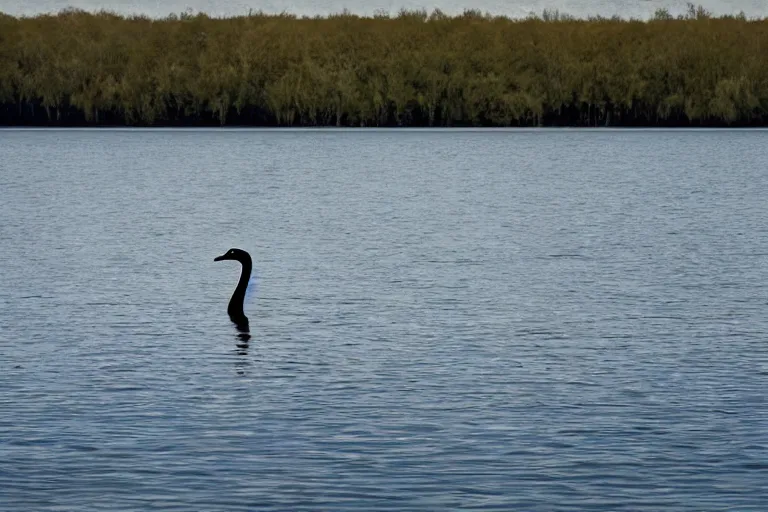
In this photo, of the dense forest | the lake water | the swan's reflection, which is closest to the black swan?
the lake water

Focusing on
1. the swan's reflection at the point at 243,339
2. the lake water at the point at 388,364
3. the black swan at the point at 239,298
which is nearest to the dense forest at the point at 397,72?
the lake water at the point at 388,364

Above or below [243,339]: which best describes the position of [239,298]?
above

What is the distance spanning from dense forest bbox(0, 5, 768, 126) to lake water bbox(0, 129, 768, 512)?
4291 inches

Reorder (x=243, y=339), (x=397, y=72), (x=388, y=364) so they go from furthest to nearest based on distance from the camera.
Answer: (x=397, y=72) < (x=243, y=339) < (x=388, y=364)

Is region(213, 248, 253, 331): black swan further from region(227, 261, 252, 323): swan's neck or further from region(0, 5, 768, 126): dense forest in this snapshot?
region(0, 5, 768, 126): dense forest

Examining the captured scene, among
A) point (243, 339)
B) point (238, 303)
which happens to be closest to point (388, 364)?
point (243, 339)

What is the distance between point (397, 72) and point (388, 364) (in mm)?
142965

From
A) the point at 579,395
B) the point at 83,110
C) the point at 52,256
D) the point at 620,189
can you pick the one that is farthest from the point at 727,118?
the point at 579,395

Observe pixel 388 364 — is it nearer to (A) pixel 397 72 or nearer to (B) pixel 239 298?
(B) pixel 239 298

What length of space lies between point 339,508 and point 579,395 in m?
5.12

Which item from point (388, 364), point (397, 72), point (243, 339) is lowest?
point (243, 339)

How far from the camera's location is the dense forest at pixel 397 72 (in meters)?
156

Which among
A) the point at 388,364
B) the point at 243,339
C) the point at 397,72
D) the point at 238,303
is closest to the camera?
the point at 388,364

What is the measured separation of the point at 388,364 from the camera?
756 inches
